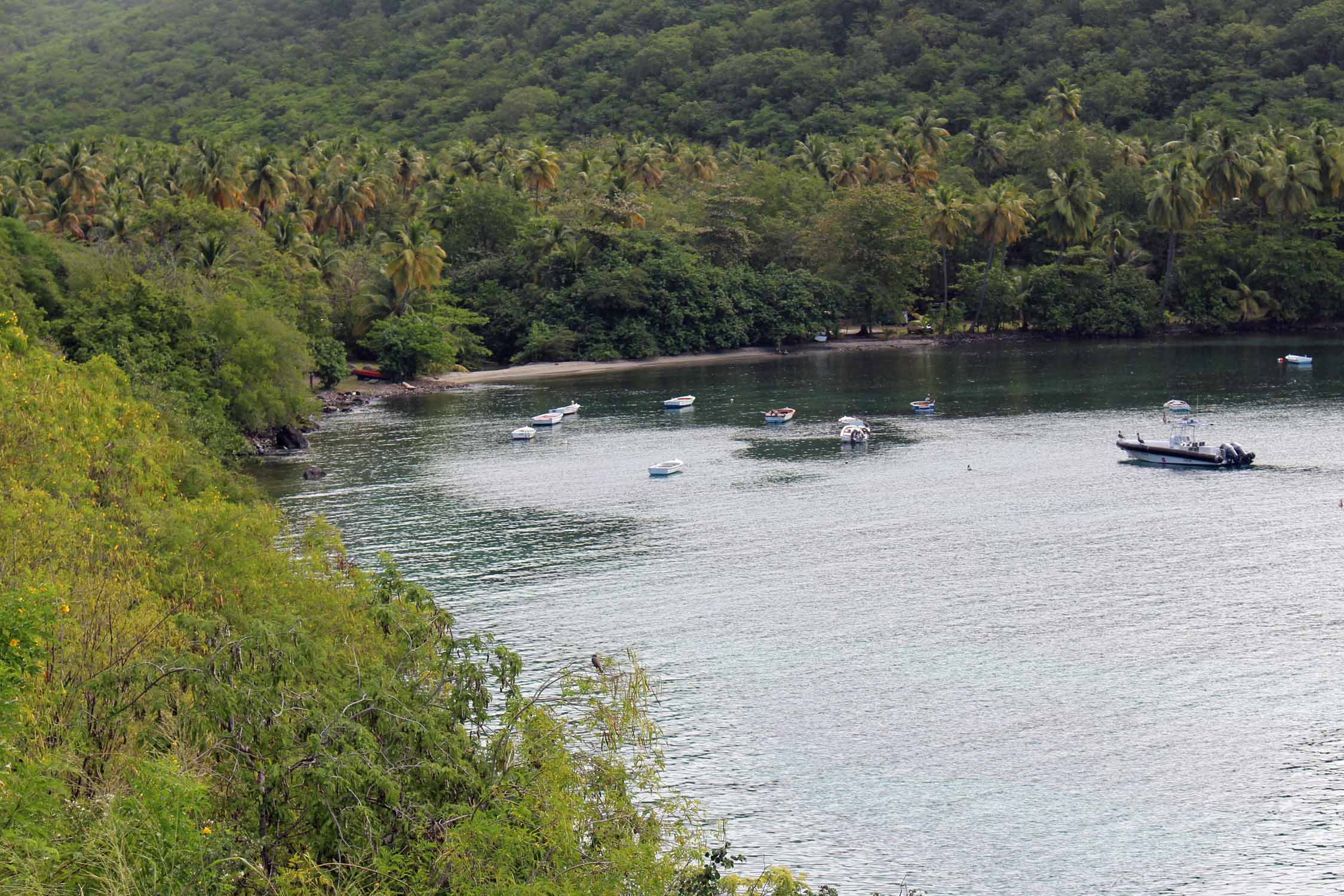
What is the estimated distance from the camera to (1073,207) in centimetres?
14200

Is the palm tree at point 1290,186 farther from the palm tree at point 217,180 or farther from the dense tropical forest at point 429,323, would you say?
the palm tree at point 217,180

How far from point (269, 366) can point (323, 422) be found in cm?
1519

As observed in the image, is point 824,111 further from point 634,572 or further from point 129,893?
point 129,893

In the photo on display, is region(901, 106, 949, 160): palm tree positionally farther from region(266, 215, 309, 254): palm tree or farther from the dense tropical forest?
region(266, 215, 309, 254): palm tree

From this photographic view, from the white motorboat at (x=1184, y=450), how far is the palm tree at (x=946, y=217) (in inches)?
2275

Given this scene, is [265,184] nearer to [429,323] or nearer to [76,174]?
[76,174]

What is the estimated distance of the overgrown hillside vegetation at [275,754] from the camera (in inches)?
827

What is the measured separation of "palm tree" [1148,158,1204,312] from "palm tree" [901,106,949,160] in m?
33.0

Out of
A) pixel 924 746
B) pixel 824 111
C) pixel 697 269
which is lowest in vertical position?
pixel 924 746

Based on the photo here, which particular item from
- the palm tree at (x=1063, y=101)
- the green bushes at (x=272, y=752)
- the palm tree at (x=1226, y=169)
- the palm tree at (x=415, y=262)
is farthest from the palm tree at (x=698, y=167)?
the green bushes at (x=272, y=752)

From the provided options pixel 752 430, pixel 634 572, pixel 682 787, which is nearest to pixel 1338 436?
pixel 752 430

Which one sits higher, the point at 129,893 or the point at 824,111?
the point at 824,111

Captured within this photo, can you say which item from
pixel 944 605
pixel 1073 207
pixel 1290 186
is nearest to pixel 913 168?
pixel 1073 207

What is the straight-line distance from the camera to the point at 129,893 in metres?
19.8
